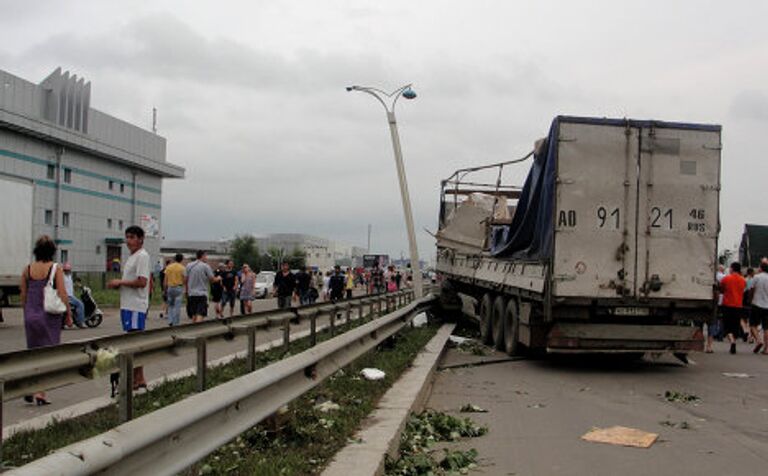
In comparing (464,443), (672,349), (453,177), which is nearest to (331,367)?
(464,443)

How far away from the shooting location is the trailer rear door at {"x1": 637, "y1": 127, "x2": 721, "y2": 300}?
11.4 metres

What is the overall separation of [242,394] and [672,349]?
903cm

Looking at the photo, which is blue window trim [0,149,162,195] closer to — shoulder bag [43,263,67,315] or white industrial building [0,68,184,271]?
white industrial building [0,68,184,271]

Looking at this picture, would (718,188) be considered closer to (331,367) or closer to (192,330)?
(331,367)

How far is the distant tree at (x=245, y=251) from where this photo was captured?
4744 inches

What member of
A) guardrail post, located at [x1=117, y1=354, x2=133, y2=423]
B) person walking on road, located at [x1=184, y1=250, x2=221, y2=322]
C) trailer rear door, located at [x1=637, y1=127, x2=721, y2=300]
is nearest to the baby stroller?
person walking on road, located at [x1=184, y1=250, x2=221, y2=322]

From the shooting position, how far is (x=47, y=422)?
20.8 ft

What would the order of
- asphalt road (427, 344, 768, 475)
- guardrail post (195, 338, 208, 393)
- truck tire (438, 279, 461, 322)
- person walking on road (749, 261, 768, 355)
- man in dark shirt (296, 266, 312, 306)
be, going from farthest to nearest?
man in dark shirt (296, 266, 312, 306)
truck tire (438, 279, 461, 322)
person walking on road (749, 261, 768, 355)
guardrail post (195, 338, 208, 393)
asphalt road (427, 344, 768, 475)

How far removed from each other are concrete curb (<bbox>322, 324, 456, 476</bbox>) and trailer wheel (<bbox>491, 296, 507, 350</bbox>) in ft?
12.1

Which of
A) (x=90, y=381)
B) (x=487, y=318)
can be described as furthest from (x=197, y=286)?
(x=90, y=381)

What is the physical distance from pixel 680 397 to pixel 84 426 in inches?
264

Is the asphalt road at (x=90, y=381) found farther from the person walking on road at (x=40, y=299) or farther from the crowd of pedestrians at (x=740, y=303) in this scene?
the crowd of pedestrians at (x=740, y=303)

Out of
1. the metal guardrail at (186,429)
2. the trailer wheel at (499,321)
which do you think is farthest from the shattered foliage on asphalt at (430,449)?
the trailer wheel at (499,321)

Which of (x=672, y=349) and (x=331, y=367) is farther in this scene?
(x=672, y=349)
